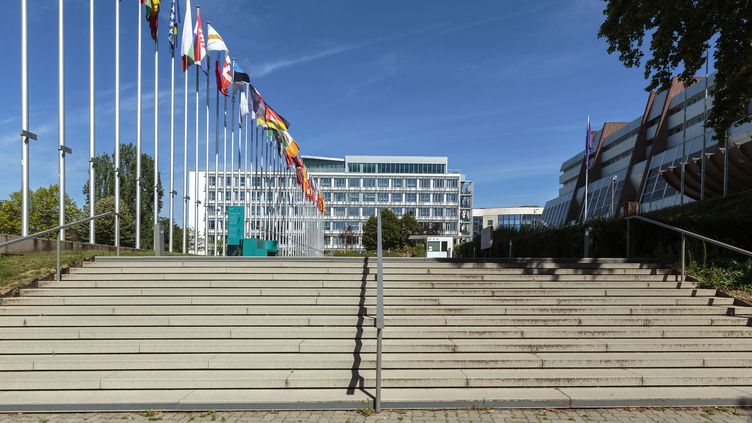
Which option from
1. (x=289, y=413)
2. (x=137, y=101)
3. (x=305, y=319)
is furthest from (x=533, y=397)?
(x=137, y=101)

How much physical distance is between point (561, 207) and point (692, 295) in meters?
74.4

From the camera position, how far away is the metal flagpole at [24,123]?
1445 centimetres

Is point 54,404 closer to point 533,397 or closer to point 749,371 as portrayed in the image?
point 533,397

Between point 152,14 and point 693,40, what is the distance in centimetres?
1919

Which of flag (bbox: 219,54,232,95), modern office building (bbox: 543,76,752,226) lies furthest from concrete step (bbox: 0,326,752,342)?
modern office building (bbox: 543,76,752,226)

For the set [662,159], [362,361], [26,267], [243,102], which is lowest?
[362,361]

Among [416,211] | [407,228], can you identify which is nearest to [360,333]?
[407,228]

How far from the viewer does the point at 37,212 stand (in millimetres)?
50969

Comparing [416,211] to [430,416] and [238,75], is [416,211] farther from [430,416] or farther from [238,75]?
[430,416]

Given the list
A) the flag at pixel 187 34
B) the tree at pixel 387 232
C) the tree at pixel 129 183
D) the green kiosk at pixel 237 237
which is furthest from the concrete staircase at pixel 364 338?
the tree at pixel 387 232

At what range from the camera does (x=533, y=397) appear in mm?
5551

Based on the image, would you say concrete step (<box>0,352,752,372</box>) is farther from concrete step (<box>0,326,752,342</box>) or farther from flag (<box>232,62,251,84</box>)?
flag (<box>232,62,251,84</box>)

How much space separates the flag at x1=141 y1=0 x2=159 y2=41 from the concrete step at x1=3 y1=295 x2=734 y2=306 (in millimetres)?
16003

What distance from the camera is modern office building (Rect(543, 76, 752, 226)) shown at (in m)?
34.0
